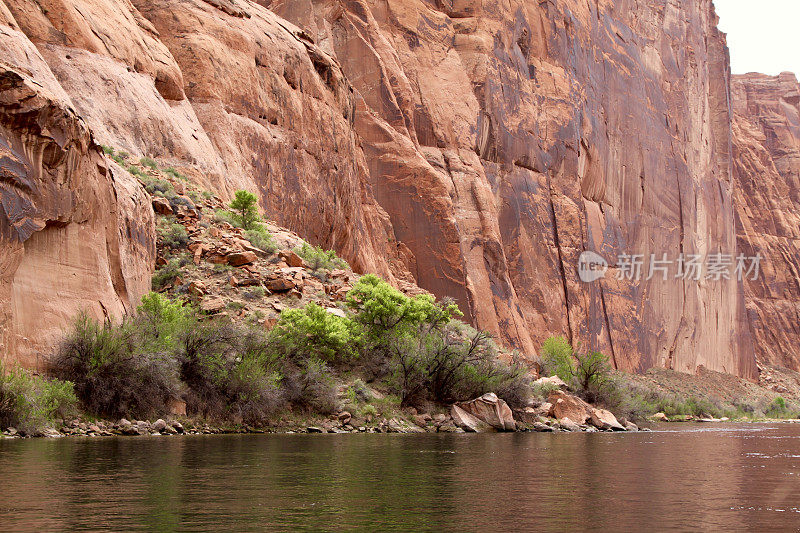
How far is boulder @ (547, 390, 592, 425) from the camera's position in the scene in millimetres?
33438

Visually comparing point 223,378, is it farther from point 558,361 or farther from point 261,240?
point 558,361

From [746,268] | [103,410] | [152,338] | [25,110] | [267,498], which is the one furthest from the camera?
[746,268]

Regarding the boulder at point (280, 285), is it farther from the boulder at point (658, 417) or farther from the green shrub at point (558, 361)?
the boulder at point (658, 417)

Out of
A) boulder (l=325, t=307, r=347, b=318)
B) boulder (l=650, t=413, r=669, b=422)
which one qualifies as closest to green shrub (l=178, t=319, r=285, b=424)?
boulder (l=325, t=307, r=347, b=318)

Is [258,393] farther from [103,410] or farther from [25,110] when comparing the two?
[25,110]

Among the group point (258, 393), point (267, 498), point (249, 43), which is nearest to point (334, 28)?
point (249, 43)

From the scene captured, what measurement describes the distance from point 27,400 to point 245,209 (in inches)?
659

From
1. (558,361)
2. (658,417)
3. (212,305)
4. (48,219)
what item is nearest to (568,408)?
(558,361)

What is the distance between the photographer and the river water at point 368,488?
8055 mm

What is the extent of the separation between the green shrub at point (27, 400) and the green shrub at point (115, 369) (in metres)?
1.14

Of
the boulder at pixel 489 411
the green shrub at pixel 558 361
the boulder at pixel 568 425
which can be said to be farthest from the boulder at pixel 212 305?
the green shrub at pixel 558 361

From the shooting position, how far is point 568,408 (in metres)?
33.7

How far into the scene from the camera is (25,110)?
59.4 ft

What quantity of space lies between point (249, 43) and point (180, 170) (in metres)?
9.67
